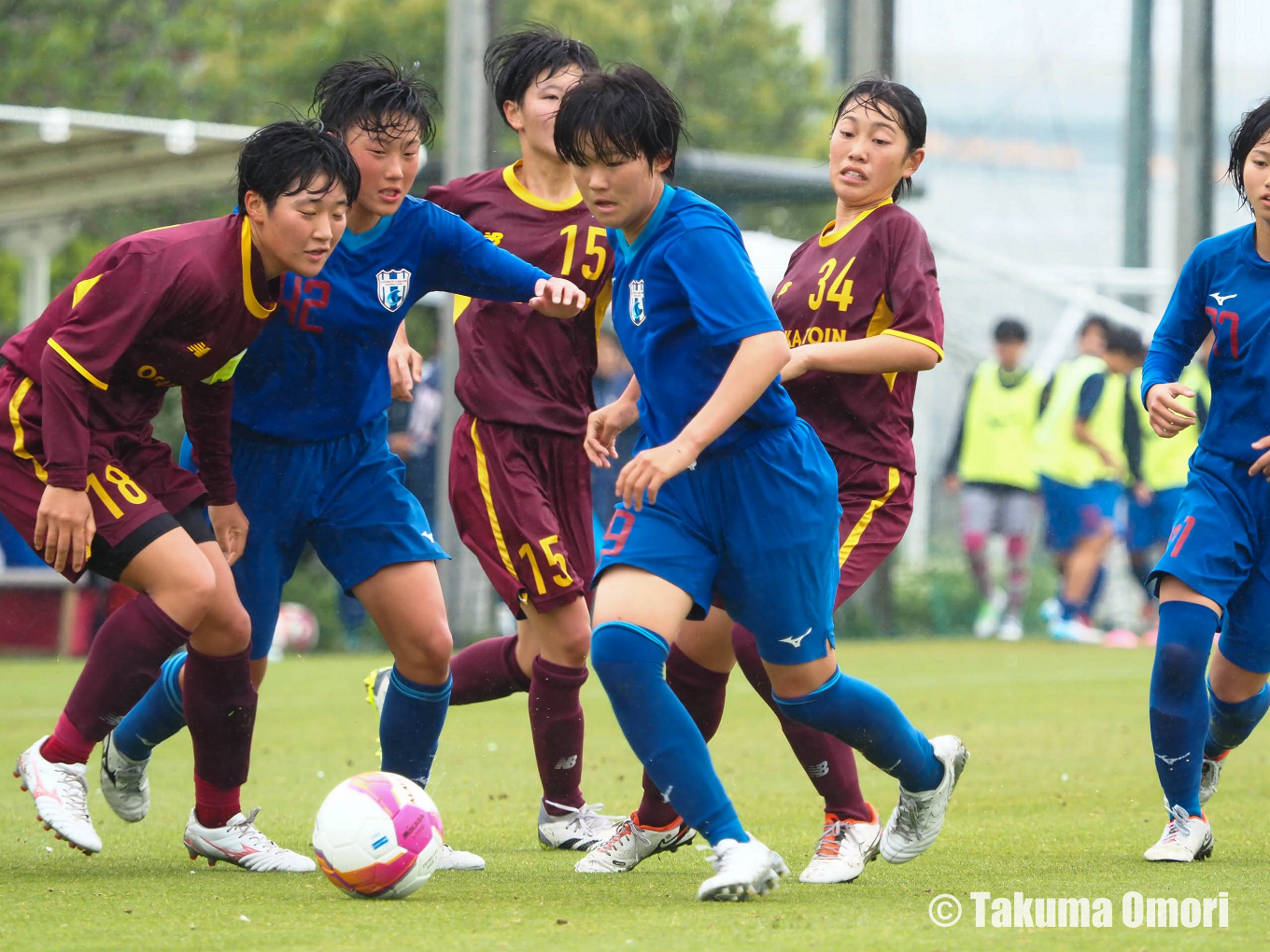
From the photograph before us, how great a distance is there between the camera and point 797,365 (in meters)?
4.62

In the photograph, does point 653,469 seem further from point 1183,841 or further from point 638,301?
point 1183,841

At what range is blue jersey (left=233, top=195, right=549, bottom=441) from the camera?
5004mm

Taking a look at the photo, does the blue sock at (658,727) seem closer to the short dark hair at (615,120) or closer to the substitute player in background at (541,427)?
the short dark hair at (615,120)

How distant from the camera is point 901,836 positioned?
476 cm

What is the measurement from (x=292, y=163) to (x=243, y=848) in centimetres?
193

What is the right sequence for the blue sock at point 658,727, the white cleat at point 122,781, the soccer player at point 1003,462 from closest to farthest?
the blue sock at point 658,727
the white cleat at point 122,781
the soccer player at point 1003,462

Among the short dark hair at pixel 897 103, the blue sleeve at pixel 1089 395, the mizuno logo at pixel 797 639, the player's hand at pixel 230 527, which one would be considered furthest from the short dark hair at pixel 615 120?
the blue sleeve at pixel 1089 395

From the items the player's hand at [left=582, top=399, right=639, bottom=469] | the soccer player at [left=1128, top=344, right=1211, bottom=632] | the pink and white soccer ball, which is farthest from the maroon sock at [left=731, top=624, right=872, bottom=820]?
the soccer player at [left=1128, top=344, right=1211, bottom=632]

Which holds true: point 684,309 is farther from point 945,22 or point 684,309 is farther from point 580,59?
point 945,22

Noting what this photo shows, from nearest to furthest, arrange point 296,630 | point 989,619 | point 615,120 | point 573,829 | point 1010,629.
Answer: point 615,120
point 573,829
point 296,630
point 1010,629
point 989,619

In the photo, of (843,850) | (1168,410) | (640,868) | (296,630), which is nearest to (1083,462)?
(296,630)

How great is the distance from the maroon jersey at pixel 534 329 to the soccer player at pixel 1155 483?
363 inches

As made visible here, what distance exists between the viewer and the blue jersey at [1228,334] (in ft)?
16.3

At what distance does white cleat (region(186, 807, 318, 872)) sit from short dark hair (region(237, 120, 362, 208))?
1782 mm
